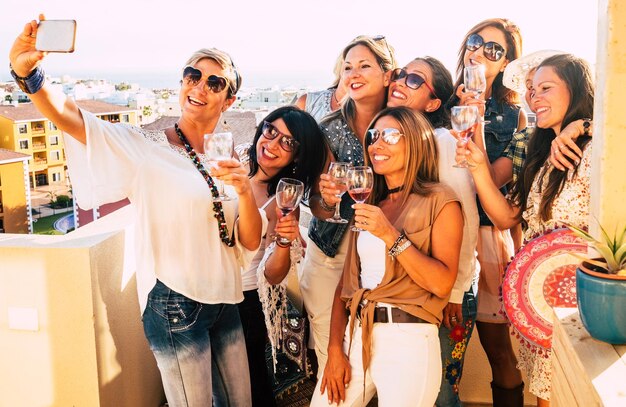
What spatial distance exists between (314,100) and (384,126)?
1.22 metres

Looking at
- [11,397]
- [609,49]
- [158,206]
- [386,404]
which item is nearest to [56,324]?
[11,397]

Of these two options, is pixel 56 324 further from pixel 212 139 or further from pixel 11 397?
pixel 212 139

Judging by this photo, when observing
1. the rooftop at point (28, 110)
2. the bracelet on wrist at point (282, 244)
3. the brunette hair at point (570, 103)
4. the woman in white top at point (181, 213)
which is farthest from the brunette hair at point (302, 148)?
the rooftop at point (28, 110)

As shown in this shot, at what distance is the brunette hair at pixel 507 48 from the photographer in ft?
11.1

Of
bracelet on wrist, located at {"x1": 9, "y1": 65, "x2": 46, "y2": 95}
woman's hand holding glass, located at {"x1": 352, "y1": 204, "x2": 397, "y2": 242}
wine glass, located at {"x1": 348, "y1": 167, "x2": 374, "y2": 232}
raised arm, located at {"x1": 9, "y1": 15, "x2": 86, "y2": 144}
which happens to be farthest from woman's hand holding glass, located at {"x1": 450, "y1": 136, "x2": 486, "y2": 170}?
bracelet on wrist, located at {"x1": 9, "y1": 65, "x2": 46, "y2": 95}

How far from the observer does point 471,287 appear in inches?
116

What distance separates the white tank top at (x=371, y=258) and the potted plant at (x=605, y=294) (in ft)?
3.08

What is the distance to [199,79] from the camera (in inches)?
99.9

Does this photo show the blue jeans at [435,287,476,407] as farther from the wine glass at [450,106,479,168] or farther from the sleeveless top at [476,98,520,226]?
the sleeveless top at [476,98,520,226]

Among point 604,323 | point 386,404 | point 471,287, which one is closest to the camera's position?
point 604,323

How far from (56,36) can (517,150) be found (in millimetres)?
2127

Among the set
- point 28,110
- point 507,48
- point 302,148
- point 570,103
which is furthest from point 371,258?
point 28,110

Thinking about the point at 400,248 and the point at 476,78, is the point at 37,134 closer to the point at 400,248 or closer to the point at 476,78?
the point at 476,78

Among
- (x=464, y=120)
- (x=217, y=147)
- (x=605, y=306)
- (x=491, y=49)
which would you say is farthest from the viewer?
(x=491, y=49)
